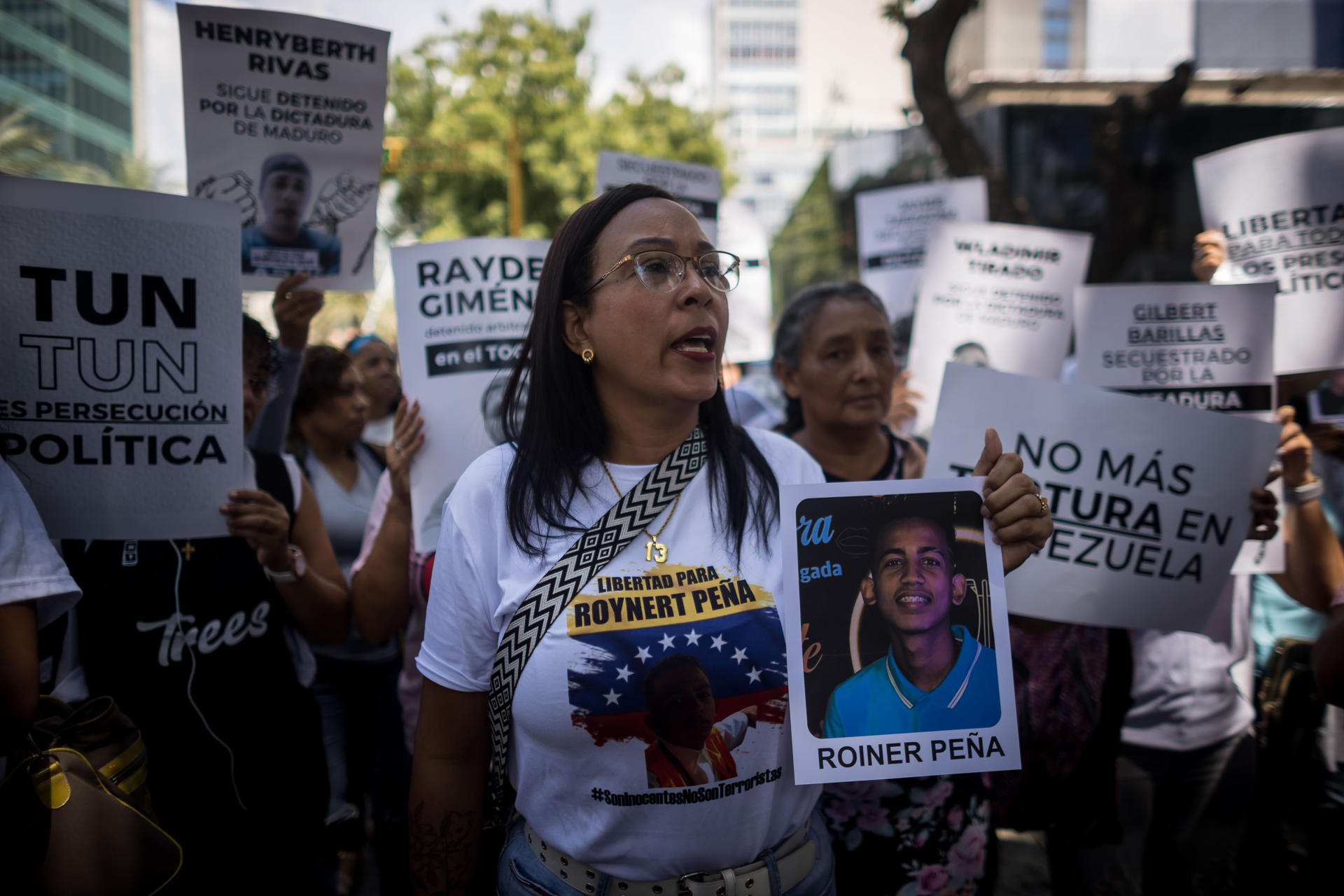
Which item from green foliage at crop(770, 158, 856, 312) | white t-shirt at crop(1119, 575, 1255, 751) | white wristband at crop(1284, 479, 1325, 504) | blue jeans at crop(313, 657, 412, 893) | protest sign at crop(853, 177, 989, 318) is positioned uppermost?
green foliage at crop(770, 158, 856, 312)

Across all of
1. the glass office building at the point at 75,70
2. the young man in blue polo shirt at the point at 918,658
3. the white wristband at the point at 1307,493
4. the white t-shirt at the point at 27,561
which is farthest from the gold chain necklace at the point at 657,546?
the glass office building at the point at 75,70

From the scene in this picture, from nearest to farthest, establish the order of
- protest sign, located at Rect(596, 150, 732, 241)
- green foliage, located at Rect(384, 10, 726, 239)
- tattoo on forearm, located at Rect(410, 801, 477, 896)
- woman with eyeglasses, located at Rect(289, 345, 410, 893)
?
tattoo on forearm, located at Rect(410, 801, 477, 896) < woman with eyeglasses, located at Rect(289, 345, 410, 893) < protest sign, located at Rect(596, 150, 732, 241) < green foliage, located at Rect(384, 10, 726, 239)

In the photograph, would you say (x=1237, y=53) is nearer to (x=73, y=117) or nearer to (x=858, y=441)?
(x=858, y=441)

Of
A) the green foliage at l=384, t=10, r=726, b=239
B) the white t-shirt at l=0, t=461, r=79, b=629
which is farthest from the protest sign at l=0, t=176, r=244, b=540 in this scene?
the green foliage at l=384, t=10, r=726, b=239

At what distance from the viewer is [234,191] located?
2.87 m

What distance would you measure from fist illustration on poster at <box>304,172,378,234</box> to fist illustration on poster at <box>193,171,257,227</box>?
18 cm

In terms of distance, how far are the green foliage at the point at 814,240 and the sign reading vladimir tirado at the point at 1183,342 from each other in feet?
56.6

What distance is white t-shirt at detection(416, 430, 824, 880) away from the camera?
156cm

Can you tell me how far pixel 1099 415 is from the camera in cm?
215

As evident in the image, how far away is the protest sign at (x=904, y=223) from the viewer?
16.1 ft

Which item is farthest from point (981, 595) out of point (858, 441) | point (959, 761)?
point (858, 441)

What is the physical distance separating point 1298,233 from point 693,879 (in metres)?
2.89

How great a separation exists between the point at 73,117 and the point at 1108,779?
49437mm

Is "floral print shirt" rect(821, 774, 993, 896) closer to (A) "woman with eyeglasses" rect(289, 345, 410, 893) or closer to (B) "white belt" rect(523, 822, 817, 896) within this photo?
(B) "white belt" rect(523, 822, 817, 896)
